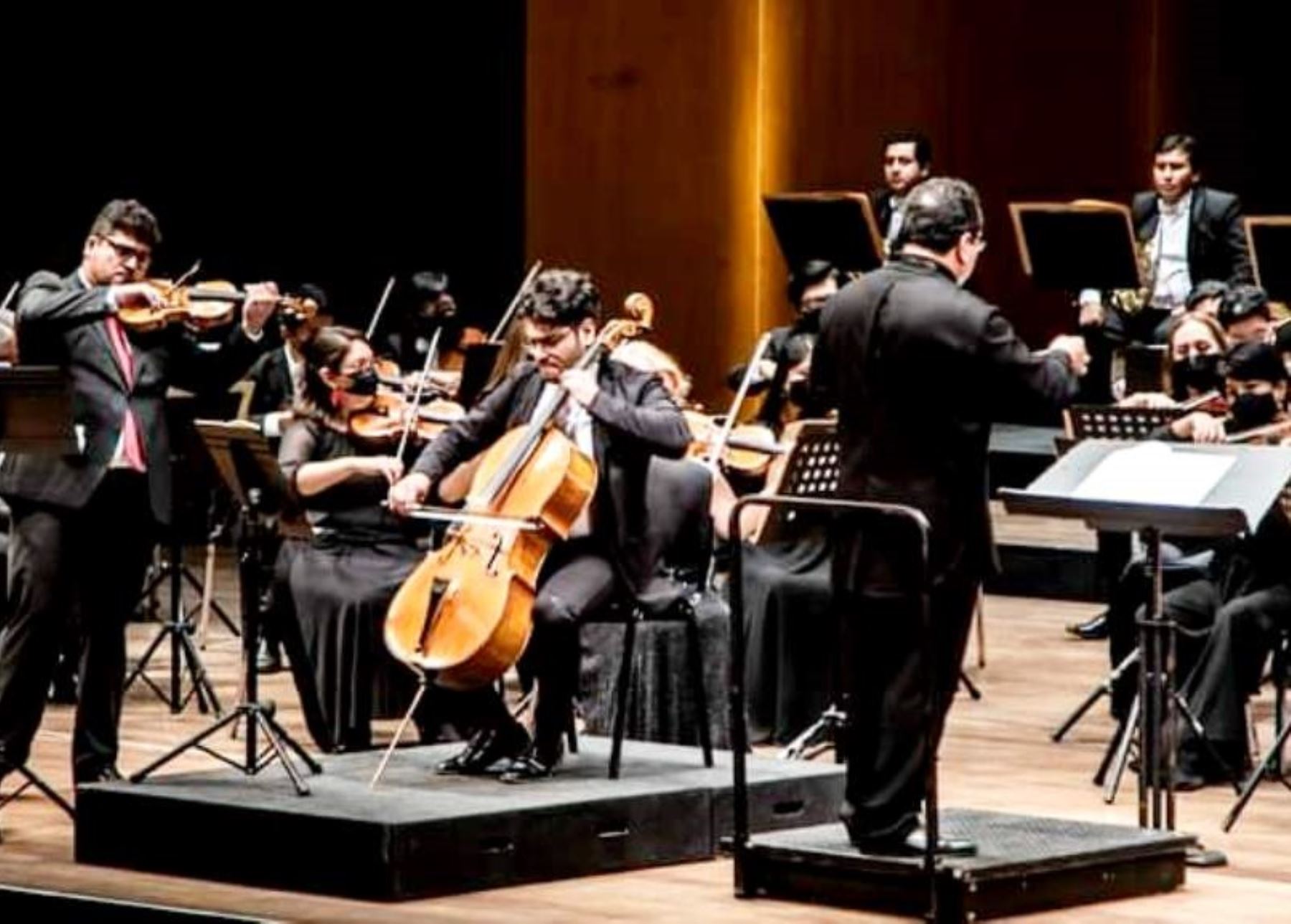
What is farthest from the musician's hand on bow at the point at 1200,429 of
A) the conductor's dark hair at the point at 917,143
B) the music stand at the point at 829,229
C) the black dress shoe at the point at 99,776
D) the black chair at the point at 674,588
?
the conductor's dark hair at the point at 917,143

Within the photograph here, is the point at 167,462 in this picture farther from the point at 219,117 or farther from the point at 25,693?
the point at 219,117

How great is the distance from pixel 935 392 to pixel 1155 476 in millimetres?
579

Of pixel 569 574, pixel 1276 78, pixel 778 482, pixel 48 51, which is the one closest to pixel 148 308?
pixel 569 574

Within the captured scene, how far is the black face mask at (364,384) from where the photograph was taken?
905 cm

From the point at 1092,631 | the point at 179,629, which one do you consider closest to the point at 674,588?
the point at 179,629

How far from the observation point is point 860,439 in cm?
679

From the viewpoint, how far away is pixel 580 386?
7496 millimetres

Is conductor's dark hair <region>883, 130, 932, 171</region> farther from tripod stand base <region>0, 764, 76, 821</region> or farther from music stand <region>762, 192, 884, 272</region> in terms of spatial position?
tripod stand base <region>0, 764, 76, 821</region>

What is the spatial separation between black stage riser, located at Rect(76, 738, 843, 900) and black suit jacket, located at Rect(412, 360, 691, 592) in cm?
52

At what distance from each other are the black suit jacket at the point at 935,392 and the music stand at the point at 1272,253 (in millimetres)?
4331

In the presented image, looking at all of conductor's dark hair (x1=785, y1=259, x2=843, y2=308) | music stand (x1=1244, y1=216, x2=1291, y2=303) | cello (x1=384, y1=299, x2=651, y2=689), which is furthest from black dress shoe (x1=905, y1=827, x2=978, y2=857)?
music stand (x1=1244, y1=216, x2=1291, y2=303)

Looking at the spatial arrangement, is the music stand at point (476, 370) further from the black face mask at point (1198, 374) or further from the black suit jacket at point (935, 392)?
the black suit jacket at point (935, 392)

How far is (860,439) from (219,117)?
7802 mm

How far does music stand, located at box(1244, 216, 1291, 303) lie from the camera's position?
1085 cm
